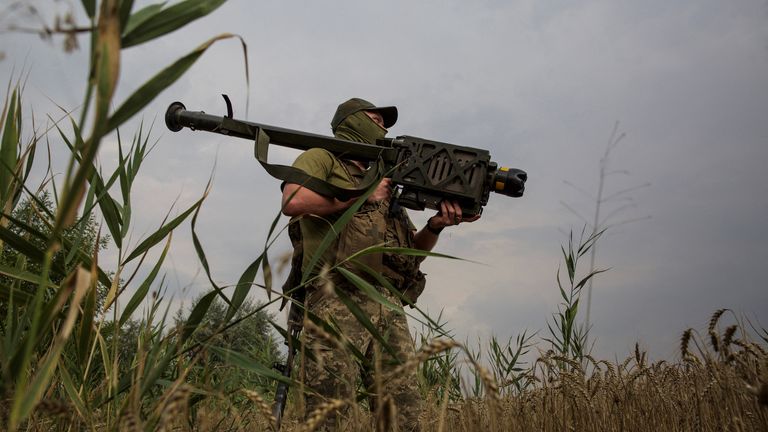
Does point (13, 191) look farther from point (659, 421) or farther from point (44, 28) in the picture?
point (659, 421)

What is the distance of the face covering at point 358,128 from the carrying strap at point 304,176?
2.49 ft

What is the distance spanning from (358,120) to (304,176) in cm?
179

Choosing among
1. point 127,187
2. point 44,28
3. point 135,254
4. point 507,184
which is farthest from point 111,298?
point 507,184

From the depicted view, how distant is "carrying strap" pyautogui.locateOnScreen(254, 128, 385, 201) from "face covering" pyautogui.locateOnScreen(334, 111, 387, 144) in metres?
0.76

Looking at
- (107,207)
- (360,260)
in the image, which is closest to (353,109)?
(360,260)

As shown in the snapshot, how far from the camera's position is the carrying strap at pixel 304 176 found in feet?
8.32

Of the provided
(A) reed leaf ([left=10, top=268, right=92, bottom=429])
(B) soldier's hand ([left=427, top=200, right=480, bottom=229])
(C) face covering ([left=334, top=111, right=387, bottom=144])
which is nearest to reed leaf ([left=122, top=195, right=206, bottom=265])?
(A) reed leaf ([left=10, top=268, right=92, bottom=429])

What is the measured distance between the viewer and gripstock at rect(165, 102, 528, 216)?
376 centimetres

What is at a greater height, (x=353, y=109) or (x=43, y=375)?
(x=353, y=109)

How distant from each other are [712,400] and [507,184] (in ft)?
5.11

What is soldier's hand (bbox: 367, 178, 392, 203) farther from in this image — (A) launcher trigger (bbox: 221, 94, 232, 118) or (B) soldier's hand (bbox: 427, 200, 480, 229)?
(A) launcher trigger (bbox: 221, 94, 232, 118)

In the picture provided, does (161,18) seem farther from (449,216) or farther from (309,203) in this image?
(449,216)

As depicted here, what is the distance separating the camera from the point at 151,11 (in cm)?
116

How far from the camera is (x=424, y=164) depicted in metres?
3.79
